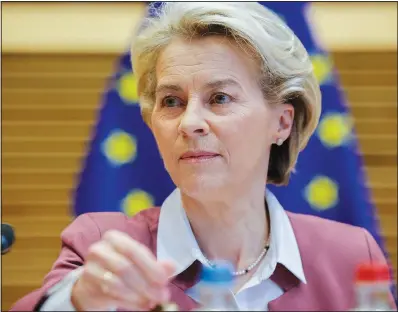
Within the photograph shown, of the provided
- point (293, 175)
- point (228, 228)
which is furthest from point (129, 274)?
A: point (293, 175)

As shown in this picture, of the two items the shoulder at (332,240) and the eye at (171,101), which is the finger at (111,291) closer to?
the eye at (171,101)

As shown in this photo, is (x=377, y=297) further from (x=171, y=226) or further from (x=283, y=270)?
(x=171, y=226)

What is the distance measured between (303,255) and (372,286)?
1.63 ft

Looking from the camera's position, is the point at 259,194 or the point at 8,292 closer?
the point at 259,194

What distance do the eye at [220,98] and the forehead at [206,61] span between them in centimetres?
3

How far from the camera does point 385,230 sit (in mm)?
2918

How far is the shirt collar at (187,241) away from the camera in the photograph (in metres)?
1.19

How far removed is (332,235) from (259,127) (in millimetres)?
282

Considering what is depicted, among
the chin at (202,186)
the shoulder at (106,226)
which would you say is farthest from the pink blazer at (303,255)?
the chin at (202,186)

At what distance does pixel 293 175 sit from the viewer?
1.65 metres

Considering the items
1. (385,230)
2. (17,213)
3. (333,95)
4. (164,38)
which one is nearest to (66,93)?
(17,213)

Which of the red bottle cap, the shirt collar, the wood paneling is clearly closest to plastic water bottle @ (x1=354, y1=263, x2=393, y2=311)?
the red bottle cap

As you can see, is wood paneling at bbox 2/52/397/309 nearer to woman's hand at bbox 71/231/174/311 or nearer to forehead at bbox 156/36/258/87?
forehead at bbox 156/36/258/87

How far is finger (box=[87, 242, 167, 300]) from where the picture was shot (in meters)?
0.77
